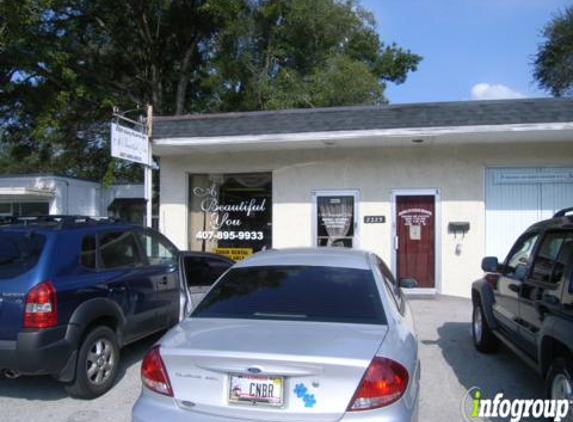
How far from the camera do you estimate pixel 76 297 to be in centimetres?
474

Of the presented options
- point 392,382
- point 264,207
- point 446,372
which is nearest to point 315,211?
point 264,207

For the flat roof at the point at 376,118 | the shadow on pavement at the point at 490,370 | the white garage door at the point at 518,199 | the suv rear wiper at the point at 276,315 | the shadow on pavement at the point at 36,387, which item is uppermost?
the flat roof at the point at 376,118

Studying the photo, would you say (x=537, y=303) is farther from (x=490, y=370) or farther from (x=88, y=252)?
(x=88, y=252)

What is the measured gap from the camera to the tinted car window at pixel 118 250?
5.41 m

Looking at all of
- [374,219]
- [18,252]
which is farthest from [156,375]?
[374,219]

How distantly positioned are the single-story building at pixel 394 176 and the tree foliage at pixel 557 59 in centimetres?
1408

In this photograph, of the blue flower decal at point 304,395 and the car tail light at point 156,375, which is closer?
the blue flower decal at point 304,395

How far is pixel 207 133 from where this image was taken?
1073cm

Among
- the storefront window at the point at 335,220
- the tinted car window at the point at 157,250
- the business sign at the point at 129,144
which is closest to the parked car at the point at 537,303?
the tinted car window at the point at 157,250

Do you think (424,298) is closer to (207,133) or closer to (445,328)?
(445,328)

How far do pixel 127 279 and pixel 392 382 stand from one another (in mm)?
3579

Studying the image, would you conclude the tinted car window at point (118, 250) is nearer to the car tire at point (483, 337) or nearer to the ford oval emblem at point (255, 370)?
the ford oval emblem at point (255, 370)

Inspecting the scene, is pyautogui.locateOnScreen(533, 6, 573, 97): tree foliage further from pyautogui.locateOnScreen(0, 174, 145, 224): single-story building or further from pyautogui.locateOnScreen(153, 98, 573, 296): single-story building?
pyautogui.locateOnScreen(0, 174, 145, 224): single-story building

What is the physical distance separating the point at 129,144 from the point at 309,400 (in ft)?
25.3
